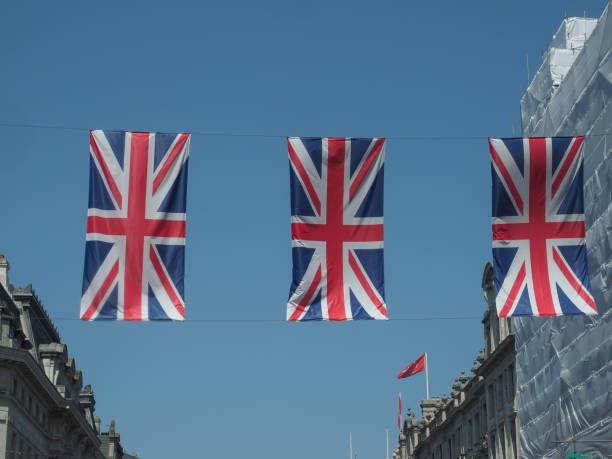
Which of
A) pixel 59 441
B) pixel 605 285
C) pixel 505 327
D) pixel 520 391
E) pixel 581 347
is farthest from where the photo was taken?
pixel 59 441

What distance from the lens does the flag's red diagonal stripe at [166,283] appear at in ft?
91.6

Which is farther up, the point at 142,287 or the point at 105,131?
the point at 105,131

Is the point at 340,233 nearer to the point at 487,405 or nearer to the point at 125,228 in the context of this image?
the point at 125,228

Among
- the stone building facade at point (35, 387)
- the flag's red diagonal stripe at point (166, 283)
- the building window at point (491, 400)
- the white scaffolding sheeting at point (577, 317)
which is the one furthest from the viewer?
the building window at point (491, 400)

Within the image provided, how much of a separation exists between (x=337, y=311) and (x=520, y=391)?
22688mm

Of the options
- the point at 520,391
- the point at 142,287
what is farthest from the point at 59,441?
the point at 142,287

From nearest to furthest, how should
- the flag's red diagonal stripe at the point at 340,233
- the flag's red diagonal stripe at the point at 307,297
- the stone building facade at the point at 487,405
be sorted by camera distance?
the flag's red diagonal stripe at the point at 307,297, the flag's red diagonal stripe at the point at 340,233, the stone building facade at the point at 487,405

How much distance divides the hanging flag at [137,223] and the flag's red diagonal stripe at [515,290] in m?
8.58

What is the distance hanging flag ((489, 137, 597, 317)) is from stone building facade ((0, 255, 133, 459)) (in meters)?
37.2

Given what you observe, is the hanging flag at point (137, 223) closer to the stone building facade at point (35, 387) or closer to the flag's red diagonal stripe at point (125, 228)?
the flag's red diagonal stripe at point (125, 228)

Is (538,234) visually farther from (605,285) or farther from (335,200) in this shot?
(605,285)

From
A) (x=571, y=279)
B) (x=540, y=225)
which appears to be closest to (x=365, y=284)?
(x=540, y=225)

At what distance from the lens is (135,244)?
28.0 m

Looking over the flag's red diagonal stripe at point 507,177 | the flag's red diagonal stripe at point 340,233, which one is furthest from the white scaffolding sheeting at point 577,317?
the flag's red diagonal stripe at point 340,233
